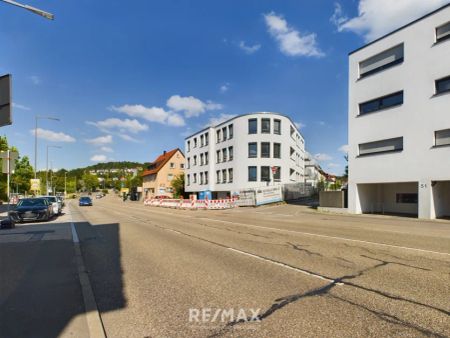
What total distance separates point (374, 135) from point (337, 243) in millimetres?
16651

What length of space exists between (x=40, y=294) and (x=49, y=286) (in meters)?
0.49

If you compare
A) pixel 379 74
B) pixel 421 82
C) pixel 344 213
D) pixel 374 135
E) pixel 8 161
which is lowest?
pixel 344 213

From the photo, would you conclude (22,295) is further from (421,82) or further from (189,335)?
(421,82)

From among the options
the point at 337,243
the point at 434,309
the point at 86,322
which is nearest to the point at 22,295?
the point at 86,322

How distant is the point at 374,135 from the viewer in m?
24.3

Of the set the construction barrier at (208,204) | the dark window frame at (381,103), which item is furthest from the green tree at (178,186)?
the dark window frame at (381,103)

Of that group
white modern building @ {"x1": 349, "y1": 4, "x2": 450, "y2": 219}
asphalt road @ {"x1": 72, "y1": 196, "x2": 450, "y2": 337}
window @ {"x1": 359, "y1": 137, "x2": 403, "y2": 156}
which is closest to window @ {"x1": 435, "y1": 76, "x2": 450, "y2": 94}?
white modern building @ {"x1": 349, "y1": 4, "x2": 450, "y2": 219}

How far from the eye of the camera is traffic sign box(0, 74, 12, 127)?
9008 mm

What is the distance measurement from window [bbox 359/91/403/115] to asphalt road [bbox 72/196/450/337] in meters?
15.9

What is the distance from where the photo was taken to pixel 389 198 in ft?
85.5

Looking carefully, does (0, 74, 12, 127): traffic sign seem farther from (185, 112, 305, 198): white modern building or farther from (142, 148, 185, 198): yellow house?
(142, 148, 185, 198): yellow house

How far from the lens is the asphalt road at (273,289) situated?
403 centimetres

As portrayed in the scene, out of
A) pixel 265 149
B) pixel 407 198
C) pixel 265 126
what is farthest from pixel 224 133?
pixel 407 198

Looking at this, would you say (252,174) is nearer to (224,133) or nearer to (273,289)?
(224,133)
